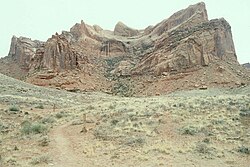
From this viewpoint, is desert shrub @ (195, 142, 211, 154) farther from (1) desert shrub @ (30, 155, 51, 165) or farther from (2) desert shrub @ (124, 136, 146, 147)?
(1) desert shrub @ (30, 155, 51, 165)

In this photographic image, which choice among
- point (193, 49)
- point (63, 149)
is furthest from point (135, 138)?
point (193, 49)

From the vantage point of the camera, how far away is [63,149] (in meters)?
17.3

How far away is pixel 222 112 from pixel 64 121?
993cm

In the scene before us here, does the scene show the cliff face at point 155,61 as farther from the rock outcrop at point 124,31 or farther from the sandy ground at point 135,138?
the sandy ground at point 135,138

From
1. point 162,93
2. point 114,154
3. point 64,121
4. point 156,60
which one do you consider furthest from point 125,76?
A: point 114,154

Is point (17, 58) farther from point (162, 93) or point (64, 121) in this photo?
point (64, 121)

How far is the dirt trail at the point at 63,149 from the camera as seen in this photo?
50.3ft

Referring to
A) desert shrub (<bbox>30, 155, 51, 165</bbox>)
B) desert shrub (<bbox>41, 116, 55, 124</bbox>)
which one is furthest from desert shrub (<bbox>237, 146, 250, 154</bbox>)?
desert shrub (<bbox>41, 116, 55, 124</bbox>)

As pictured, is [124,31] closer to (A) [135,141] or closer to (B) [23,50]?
(B) [23,50]

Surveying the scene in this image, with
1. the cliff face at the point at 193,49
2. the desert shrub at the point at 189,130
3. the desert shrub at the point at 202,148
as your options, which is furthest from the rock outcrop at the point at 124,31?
the desert shrub at the point at 202,148

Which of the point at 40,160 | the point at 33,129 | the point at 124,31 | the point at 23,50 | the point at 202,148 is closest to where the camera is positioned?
the point at 40,160

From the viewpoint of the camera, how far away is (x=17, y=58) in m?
88.4

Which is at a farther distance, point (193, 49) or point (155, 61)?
point (155, 61)

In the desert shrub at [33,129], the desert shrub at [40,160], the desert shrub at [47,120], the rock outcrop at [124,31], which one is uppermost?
the rock outcrop at [124,31]
